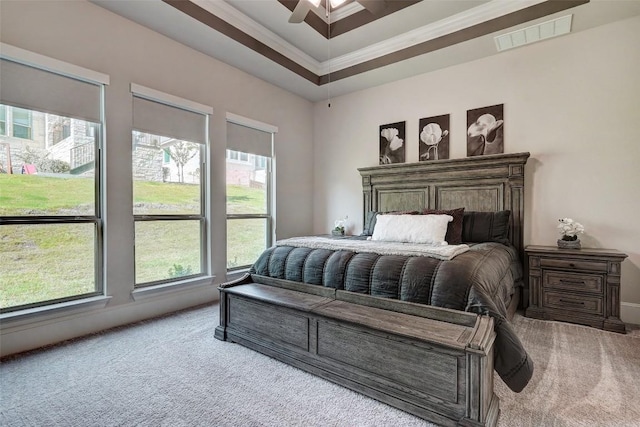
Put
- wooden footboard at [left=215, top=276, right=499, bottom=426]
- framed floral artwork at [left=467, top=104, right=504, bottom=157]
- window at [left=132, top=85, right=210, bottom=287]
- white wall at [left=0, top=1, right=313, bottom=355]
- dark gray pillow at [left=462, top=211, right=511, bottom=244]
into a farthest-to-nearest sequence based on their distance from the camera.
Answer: framed floral artwork at [left=467, top=104, right=504, bottom=157], dark gray pillow at [left=462, top=211, right=511, bottom=244], window at [left=132, top=85, right=210, bottom=287], white wall at [left=0, top=1, right=313, bottom=355], wooden footboard at [left=215, top=276, right=499, bottom=426]

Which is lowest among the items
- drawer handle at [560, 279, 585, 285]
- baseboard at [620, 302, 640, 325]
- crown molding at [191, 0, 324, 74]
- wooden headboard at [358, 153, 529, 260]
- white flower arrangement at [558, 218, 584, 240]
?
baseboard at [620, 302, 640, 325]

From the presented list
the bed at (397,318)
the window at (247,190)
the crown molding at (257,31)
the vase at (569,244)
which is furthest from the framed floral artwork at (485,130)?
the window at (247,190)

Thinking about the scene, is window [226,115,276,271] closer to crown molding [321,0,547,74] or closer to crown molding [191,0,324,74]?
crown molding [191,0,324,74]

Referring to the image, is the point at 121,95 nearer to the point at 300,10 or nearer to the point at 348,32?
the point at 300,10

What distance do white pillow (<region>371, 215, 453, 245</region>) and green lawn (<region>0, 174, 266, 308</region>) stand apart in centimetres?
221

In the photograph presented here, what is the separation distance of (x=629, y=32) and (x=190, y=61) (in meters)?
4.54

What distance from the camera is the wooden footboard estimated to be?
4.92 ft

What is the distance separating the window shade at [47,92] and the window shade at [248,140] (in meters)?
1.47

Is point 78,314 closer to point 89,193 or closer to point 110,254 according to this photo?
point 110,254

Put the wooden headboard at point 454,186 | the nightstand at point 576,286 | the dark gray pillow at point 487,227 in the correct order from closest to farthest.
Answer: the nightstand at point 576,286, the dark gray pillow at point 487,227, the wooden headboard at point 454,186

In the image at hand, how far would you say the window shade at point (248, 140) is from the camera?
13.1ft

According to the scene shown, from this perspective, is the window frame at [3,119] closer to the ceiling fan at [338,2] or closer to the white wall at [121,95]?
the white wall at [121,95]

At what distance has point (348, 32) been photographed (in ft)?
11.8

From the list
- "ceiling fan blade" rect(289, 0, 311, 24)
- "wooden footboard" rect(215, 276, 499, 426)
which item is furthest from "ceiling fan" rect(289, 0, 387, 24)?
"wooden footboard" rect(215, 276, 499, 426)
